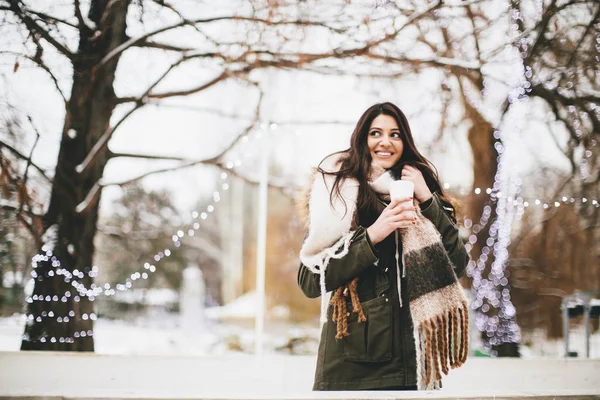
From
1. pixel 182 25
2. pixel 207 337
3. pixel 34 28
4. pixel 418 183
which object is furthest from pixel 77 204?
pixel 418 183

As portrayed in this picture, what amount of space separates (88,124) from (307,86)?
1.37m

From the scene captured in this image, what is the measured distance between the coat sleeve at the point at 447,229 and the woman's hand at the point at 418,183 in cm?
1

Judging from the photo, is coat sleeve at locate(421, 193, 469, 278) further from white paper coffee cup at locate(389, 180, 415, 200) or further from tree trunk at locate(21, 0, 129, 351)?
tree trunk at locate(21, 0, 129, 351)

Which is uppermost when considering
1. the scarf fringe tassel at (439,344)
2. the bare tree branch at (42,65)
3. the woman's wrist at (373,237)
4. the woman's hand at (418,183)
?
the bare tree branch at (42,65)

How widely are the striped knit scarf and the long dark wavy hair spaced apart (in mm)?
28

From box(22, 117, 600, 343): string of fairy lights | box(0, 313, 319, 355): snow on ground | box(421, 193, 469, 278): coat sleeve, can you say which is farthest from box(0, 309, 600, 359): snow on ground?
box(421, 193, 469, 278): coat sleeve

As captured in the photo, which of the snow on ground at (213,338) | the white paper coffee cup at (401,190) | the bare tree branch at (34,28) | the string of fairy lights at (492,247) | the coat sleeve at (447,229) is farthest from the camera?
the snow on ground at (213,338)

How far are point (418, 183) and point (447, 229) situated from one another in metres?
0.14

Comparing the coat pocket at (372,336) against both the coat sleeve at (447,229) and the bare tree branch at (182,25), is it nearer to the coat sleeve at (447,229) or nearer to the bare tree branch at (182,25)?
the coat sleeve at (447,229)

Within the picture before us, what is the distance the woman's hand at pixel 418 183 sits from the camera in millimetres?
1338

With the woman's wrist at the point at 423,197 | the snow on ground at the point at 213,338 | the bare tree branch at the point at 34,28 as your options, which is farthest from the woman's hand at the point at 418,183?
the snow on ground at the point at 213,338

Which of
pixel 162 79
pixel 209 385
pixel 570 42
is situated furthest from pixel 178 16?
pixel 570 42

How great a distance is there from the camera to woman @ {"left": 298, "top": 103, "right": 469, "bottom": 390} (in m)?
1.23

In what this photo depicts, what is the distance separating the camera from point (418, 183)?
134 cm
